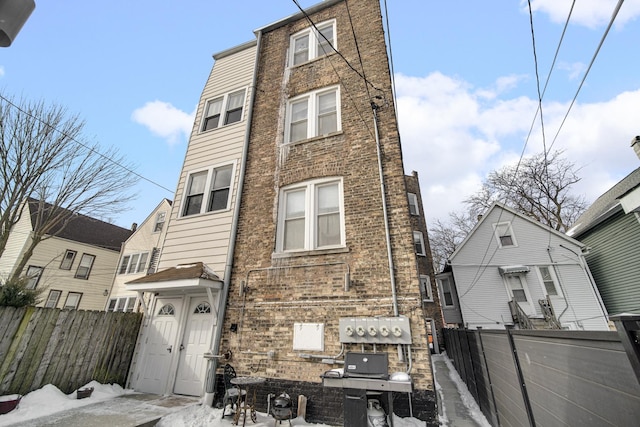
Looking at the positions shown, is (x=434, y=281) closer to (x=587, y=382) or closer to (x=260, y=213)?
(x=260, y=213)

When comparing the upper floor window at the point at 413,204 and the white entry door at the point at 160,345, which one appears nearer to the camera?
the white entry door at the point at 160,345

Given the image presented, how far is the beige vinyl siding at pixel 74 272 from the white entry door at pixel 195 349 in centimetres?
1553

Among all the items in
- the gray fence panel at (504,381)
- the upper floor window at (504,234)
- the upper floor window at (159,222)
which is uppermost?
the upper floor window at (159,222)

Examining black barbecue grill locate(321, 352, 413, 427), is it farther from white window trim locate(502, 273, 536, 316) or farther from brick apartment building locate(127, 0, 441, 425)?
white window trim locate(502, 273, 536, 316)

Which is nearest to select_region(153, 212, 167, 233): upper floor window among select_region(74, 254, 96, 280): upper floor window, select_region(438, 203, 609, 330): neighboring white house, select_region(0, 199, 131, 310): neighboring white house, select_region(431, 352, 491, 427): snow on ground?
select_region(0, 199, 131, 310): neighboring white house

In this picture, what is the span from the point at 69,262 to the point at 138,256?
4.82 metres

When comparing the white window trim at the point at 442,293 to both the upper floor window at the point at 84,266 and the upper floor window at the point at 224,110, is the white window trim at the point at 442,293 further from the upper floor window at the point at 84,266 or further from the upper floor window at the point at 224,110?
the upper floor window at the point at 84,266

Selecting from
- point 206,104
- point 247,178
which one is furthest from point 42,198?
point 247,178

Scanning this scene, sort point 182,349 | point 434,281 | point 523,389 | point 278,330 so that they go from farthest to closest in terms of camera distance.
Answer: point 434,281 < point 182,349 < point 278,330 < point 523,389

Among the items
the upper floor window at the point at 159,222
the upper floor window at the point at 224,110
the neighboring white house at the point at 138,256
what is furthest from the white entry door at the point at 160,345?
the upper floor window at the point at 159,222

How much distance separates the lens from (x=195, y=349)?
247 inches

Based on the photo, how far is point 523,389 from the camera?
10.9ft

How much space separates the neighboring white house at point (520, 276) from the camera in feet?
42.4

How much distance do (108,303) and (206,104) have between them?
15649 mm
